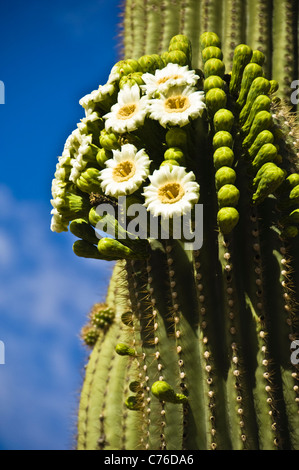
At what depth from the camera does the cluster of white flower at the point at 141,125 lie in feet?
5.70

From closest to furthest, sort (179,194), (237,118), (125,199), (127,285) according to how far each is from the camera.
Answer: (179,194) → (125,199) → (237,118) → (127,285)

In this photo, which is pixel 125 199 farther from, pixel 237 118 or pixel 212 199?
pixel 237 118

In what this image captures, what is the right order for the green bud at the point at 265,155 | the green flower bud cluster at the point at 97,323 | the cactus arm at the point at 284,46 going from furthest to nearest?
the green flower bud cluster at the point at 97,323 → the cactus arm at the point at 284,46 → the green bud at the point at 265,155

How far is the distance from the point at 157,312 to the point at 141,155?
534 millimetres

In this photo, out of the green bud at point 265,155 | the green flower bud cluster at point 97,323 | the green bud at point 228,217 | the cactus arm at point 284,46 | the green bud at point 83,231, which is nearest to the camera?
the green bud at point 228,217

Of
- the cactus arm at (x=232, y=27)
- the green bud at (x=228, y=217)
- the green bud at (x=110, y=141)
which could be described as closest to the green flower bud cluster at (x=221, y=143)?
the green bud at (x=228, y=217)

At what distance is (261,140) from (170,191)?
36cm

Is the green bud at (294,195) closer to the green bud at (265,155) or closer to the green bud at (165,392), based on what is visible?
the green bud at (265,155)

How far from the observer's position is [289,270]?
1.83 metres

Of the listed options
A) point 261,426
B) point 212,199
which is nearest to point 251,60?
point 212,199

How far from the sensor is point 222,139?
1.80m

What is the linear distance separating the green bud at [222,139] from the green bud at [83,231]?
0.55 m

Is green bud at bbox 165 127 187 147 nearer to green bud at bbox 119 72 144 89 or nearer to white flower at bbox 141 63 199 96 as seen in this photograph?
white flower at bbox 141 63 199 96

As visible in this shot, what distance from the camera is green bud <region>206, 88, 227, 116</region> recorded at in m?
1.88
